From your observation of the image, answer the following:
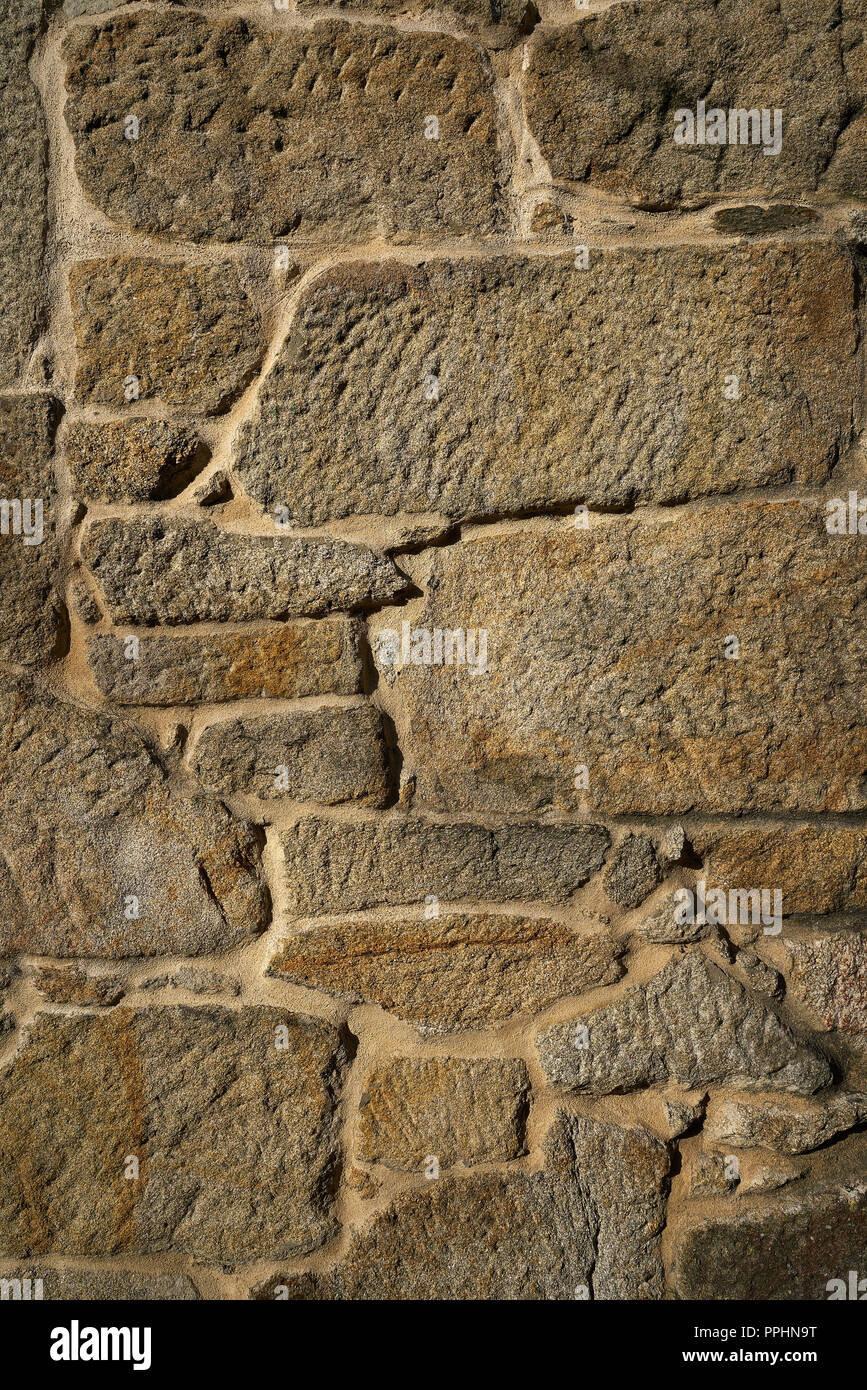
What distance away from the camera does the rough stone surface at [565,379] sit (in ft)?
5.66

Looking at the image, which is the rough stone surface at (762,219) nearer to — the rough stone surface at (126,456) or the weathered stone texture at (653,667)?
the weathered stone texture at (653,667)

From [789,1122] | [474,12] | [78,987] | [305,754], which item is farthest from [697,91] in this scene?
[78,987]

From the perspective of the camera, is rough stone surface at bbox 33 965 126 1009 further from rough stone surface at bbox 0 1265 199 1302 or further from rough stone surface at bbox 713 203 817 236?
rough stone surface at bbox 713 203 817 236

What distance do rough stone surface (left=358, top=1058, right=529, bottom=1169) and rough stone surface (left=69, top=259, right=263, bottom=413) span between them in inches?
46.6

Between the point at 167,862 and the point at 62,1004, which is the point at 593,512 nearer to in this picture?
the point at 167,862

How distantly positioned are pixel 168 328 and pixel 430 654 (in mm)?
700

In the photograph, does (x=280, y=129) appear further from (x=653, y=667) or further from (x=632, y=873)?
(x=632, y=873)

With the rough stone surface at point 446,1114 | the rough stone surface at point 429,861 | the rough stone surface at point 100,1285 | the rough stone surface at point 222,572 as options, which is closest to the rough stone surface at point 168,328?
the rough stone surface at point 222,572

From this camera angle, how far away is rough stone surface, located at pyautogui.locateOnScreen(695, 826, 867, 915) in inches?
69.1

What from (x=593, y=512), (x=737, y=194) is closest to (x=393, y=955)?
(x=593, y=512)

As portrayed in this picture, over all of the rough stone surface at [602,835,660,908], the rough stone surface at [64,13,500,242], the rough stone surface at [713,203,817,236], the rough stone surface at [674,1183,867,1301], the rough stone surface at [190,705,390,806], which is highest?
the rough stone surface at [64,13,500,242]

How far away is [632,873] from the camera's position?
→ 5.74ft

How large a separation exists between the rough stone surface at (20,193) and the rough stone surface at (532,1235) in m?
1.57

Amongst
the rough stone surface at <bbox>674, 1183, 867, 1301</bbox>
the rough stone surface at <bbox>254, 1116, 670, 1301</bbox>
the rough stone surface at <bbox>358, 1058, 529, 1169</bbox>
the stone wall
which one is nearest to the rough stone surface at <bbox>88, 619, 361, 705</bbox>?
the stone wall
